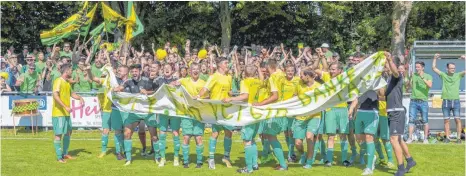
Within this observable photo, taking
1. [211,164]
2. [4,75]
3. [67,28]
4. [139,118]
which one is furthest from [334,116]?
[4,75]

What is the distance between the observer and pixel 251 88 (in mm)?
12961

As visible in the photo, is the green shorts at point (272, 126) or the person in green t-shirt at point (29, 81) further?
the person in green t-shirt at point (29, 81)

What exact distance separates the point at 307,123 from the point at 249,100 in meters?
1.28

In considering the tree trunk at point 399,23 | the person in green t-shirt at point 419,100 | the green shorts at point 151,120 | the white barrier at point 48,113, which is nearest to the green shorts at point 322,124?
the green shorts at point 151,120

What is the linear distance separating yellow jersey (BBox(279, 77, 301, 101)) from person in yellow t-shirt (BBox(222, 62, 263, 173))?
57 centimetres

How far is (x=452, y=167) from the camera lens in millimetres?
13961

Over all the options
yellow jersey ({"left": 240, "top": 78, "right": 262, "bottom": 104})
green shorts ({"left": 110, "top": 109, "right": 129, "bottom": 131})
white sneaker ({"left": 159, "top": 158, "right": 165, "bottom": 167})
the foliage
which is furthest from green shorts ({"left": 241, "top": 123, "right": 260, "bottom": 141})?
the foliage

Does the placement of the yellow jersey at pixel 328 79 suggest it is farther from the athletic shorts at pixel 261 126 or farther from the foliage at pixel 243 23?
the foliage at pixel 243 23

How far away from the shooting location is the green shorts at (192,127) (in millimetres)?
13344

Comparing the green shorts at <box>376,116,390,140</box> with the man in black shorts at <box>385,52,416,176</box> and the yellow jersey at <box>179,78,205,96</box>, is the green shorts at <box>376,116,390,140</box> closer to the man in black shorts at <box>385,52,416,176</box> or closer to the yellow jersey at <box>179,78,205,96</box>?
the man in black shorts at <box>385,52,416,176</box>

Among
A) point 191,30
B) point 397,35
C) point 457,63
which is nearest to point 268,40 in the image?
point 191,30

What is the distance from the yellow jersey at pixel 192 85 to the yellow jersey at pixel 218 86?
1.26ft

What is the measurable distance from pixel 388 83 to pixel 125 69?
571cm

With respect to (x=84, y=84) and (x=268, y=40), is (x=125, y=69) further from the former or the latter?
(x=268, y=40)
